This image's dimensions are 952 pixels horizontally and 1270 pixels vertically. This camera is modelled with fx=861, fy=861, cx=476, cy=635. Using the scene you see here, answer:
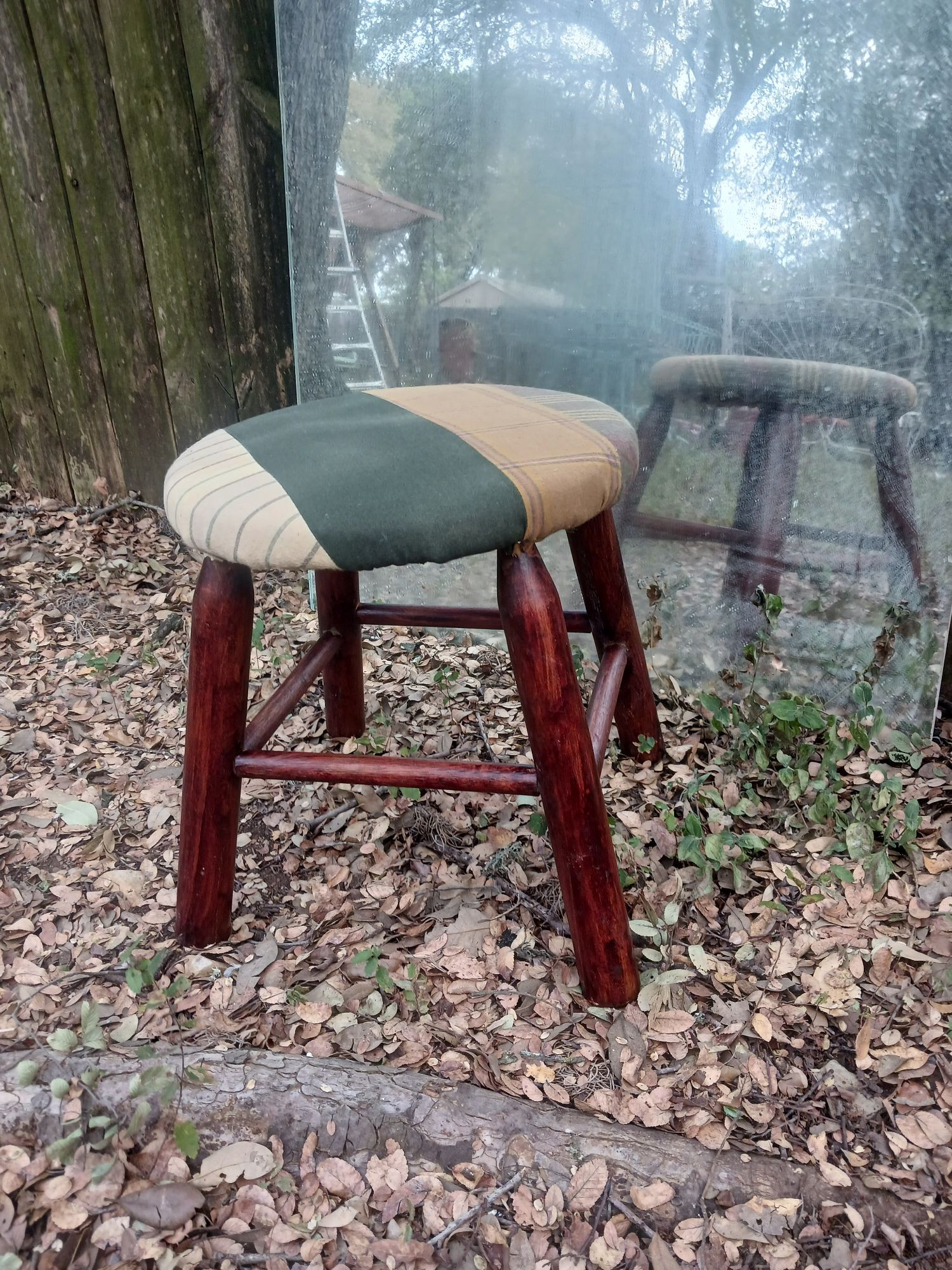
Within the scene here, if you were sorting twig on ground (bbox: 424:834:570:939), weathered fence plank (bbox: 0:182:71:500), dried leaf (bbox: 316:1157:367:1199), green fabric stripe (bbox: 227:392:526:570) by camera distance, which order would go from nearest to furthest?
green fabric stripe (bbox: 227:392:526:570) → dried leaf (bbox: 316:1157:367:1199) → twig on ground (bbox: 424:834:570:939) → weathered fence plank (bbox: 0:182:71:500)

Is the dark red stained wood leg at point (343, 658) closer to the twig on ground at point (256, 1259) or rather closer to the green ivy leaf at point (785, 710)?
the green ivy leaf at point (785, 710)

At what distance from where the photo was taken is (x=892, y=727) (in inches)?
56.7

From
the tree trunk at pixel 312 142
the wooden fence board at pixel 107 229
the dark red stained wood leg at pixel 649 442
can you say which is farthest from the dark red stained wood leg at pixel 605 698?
the wooden fence board at pixel 107 229

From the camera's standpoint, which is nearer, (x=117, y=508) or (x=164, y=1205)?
(x=164, y=1205)

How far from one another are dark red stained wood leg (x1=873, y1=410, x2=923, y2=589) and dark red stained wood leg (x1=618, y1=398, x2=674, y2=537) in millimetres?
331

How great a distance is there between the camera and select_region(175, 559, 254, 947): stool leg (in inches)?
35.7

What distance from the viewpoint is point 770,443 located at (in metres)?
1.42

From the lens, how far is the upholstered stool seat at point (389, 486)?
735 millimetres

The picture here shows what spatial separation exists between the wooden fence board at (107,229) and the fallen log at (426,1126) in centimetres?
154

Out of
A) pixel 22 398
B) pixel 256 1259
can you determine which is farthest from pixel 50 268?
pixel 256 1259

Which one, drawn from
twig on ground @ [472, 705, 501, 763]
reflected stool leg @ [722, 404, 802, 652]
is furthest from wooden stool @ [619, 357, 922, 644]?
twig on ground @ [472, 705, 501, 763]

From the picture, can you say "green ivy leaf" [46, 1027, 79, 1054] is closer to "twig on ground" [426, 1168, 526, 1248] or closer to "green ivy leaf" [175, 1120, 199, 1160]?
"green ivy leaf" [175, 1120, 199, 1160]

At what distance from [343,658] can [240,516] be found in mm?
651

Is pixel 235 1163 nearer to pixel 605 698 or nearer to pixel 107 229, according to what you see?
pixel 605 698
